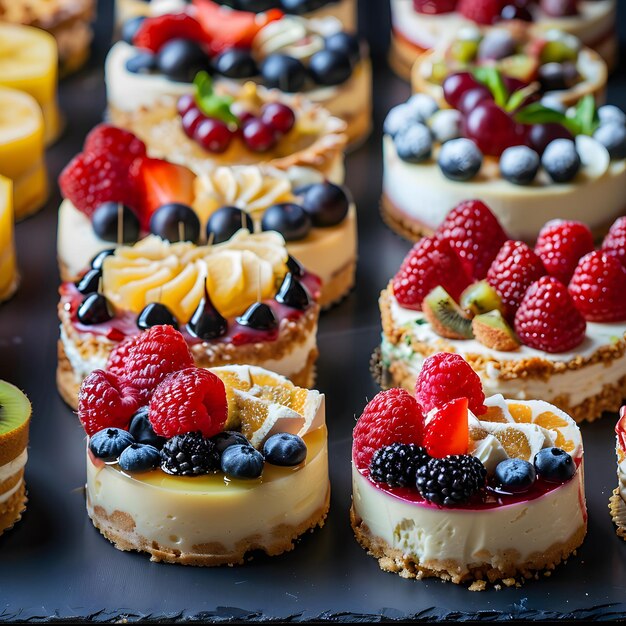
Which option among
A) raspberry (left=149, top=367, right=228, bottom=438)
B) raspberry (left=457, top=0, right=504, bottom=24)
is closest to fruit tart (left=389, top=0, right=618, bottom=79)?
raspberry (left=457, top=0, right=504, bottom=24)

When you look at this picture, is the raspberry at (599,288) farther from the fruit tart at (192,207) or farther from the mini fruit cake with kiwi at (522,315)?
the fruit tart at (192,207)

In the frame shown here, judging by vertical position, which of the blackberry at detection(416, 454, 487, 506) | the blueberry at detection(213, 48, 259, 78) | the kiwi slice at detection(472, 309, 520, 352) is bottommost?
the blueberry at detection(213, 48, 259, 78)

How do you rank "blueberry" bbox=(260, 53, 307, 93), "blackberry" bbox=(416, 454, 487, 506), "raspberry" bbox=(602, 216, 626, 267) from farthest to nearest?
1. "blueberry" bbox=(260, 53, 307, 93)
2. "raspberry" bbox=(602, 216, 626, 267)
3. "blackberry" bbox=(416, 454, 487, 506)

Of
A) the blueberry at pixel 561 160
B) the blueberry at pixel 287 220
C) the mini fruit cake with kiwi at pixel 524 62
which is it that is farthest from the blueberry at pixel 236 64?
the blueberry at pixel 561 160

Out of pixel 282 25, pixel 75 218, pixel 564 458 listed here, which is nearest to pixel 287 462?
pixel 564 458

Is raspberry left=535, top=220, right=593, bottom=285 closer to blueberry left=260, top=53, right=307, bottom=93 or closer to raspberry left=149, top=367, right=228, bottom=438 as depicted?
raspberry left=149, top=367, right=228, bottom=438

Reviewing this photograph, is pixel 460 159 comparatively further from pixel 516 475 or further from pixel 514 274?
pixel 516 475
